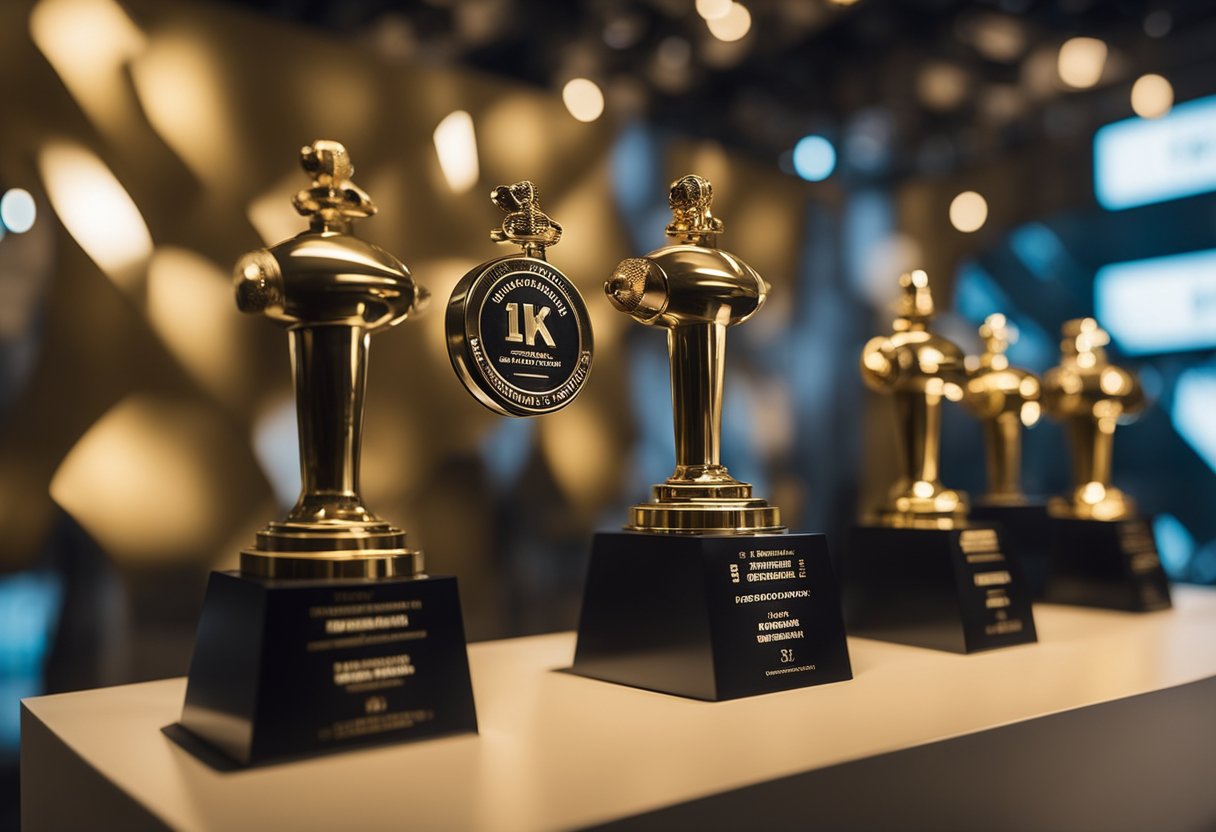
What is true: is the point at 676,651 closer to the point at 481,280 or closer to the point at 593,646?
the point at 593,646

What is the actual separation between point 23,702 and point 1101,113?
7.76 feet

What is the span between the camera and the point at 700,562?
114 cm

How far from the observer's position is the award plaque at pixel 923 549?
1.46 metres

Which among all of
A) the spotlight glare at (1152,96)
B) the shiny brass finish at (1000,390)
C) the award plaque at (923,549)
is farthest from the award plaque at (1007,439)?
the spotlight glare at (1152,96)

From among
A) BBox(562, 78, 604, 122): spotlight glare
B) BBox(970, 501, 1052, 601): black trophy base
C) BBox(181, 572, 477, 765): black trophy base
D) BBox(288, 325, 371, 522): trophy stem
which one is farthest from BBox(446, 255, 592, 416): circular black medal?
BBox(970, 501, 1052, 601): black trophy base

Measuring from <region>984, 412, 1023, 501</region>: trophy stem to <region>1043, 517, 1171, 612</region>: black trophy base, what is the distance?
12cm

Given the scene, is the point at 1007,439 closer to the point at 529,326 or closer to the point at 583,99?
the point at 583,99

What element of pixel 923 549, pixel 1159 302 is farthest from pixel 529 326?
pixel 1159 302

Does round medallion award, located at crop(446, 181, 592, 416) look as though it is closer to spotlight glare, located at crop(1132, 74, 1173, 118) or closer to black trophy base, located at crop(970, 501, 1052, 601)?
black trophy base, located at crop(970, 501, 1052, 601)

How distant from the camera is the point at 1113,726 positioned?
1141mm

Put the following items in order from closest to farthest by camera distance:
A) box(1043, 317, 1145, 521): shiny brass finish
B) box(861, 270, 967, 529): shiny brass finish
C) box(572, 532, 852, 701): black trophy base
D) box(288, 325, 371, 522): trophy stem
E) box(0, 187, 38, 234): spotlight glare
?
box(288, 325, 371, 522): trophy stem, box(572, 532, 852, 701): black trophy base, box(0, 187, 38, 234): spotlight glare, box(861, 270, 967, 529): shiny brass finish, box(1043, 317, 1145, 521): shiny brass finish

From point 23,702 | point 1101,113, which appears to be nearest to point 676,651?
point 23,702

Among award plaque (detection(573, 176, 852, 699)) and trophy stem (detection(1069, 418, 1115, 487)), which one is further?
trophy stem (detection(1069, 418, 1115, 487))

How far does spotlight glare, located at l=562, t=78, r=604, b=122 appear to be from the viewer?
2.04 m
